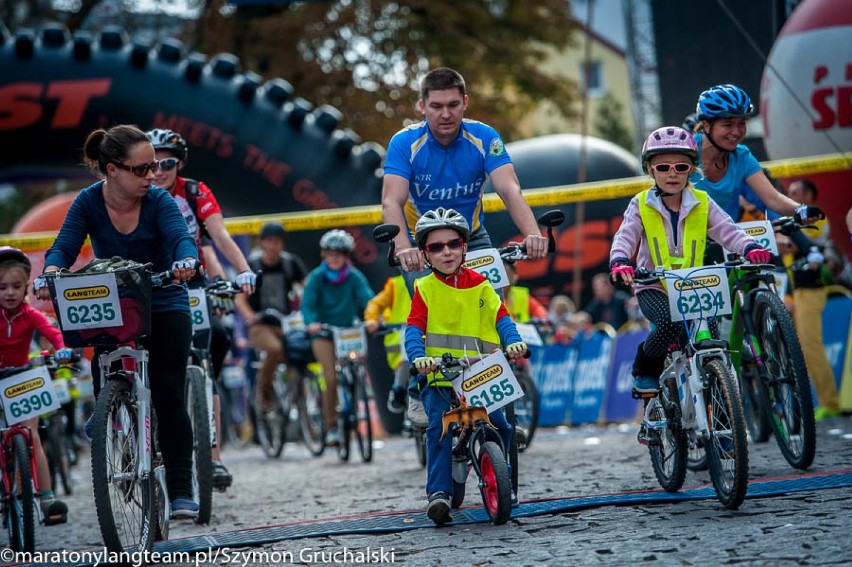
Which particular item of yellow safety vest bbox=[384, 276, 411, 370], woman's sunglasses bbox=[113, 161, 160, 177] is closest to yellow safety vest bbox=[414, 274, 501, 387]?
woman's sunglasses bbox=[113, 161, 160, 177]

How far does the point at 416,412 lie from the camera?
760 centimetres

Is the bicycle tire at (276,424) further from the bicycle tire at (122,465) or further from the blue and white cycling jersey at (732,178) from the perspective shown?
the bicycle tire at (122,465)

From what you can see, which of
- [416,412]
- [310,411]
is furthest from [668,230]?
[310,411]

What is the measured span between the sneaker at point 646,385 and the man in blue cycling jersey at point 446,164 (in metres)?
1.09

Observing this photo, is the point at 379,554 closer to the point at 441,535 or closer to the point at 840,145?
the point at 441,535

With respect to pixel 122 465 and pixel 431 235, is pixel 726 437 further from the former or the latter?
pixel 122 465

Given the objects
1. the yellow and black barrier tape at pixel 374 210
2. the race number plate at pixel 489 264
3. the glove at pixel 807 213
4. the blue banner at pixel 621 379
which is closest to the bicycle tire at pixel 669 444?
the race number plate at pixel 489 264

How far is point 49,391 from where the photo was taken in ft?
26.2

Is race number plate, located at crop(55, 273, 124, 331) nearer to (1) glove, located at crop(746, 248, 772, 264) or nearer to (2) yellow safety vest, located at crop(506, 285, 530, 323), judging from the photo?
(1) glove, located at crop(746, 248, 772, 264)

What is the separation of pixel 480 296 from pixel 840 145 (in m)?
7.52

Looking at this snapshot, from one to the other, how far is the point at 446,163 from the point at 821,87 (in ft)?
22.1

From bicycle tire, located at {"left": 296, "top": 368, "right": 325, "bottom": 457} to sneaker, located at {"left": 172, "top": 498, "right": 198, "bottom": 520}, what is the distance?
687 cm

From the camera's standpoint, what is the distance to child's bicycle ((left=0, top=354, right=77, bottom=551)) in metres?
7.50

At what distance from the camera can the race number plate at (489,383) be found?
22.3ft
